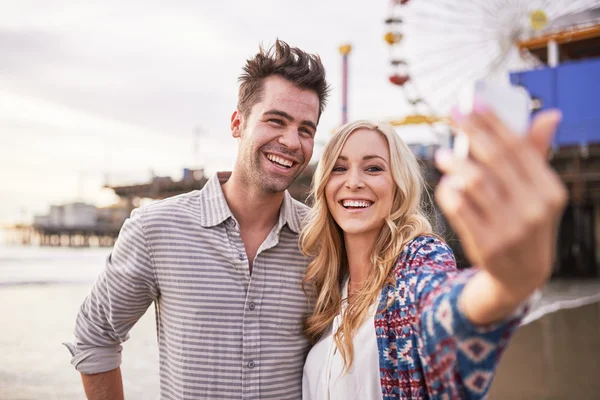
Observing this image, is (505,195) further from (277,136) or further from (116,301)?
(116,301)

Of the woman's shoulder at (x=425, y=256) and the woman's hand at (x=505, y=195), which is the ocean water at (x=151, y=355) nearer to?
the woman's shoulder at (x=425, y=256)

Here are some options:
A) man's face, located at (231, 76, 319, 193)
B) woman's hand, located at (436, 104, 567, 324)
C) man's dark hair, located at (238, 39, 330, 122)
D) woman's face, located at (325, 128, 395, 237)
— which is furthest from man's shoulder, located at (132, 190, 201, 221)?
woman's hand, located at (436, 104, 567, 324)

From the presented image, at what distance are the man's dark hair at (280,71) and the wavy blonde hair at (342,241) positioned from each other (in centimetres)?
33

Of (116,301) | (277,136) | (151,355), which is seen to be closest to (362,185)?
→ (277,136)

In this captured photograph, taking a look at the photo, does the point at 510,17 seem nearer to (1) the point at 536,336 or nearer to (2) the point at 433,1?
(2) the point at 433,1

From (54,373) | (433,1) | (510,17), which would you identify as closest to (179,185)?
(433,1)

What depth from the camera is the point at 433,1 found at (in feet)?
77.9

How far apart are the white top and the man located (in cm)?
11

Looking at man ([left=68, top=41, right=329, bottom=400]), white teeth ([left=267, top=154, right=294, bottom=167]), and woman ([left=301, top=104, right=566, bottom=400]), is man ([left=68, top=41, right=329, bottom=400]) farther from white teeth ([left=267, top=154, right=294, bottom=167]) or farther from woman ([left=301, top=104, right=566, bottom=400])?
woman ([left=301, top=104, right=566, bottom=400])

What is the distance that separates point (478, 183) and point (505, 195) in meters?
0.05

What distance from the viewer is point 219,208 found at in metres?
2.62

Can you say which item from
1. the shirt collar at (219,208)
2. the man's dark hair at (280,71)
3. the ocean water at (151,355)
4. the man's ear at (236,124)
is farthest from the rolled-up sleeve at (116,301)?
A: the ocean water at (151,355)

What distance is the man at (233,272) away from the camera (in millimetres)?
2355

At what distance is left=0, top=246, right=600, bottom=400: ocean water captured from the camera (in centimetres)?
564
